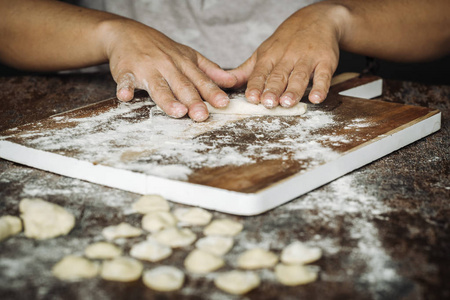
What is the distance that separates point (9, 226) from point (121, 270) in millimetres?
259

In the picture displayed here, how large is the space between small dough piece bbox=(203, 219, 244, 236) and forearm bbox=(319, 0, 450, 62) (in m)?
1.13

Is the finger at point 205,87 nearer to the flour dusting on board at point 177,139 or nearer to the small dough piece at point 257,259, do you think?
the flour dusting on board at point 177,139

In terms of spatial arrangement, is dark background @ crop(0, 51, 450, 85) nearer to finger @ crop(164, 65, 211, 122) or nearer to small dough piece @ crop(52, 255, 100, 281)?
finger @ crop(164, 65, 211, 122)

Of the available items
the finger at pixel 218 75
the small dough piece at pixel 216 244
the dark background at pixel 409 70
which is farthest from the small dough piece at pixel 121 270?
the dark background at pixel 409 70

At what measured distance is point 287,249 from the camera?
Answer: 813 millimetres

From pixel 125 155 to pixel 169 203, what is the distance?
0.20 m

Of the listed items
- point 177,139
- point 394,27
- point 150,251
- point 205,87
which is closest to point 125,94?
point 205,87

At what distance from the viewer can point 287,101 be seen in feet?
4.65

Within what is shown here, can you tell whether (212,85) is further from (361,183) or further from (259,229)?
(259,229)

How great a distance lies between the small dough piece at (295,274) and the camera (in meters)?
0.73

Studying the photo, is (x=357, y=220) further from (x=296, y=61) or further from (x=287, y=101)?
(x=296, y=61)

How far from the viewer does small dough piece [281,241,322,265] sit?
780 mm

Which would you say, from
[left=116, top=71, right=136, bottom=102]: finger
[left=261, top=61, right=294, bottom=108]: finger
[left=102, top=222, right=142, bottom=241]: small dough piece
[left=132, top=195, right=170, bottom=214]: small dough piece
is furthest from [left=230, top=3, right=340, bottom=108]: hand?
[left=102, top=222, right=142, bottom=241]: small dough piece

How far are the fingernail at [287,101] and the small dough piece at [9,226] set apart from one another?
2.56 ft
